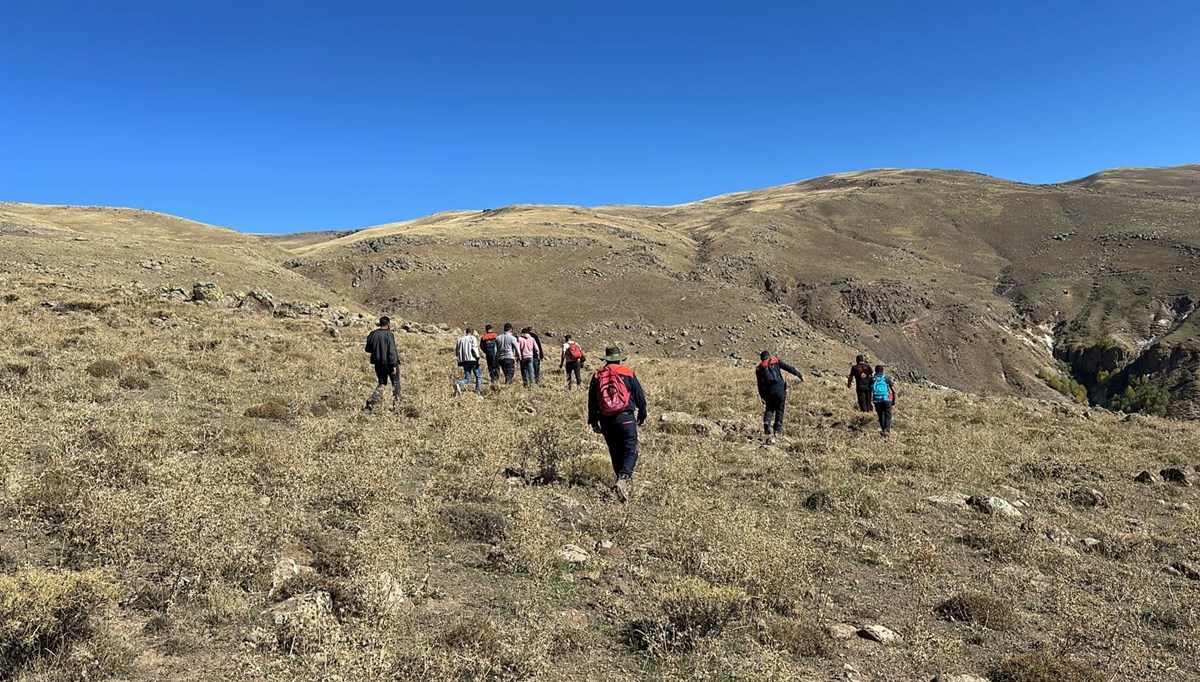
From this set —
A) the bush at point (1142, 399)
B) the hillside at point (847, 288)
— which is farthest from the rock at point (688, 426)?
the bush at point (1142, 399)

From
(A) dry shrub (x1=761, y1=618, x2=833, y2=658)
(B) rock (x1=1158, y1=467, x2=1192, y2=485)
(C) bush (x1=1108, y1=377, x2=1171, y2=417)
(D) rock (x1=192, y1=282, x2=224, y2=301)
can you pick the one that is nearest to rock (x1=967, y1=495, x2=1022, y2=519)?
(B) rock (x1=1158, y1=467, x2=1192, y2=485)

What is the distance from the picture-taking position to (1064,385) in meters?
69.9

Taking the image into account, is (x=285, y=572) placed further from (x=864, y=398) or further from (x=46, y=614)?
(x=864, y=398)

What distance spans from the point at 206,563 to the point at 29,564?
1276 mm

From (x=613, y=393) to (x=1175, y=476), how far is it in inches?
432

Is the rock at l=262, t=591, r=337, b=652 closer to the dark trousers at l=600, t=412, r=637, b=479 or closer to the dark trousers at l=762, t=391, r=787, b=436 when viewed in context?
the dark trousers at l=600, t=412, r=637, b=479

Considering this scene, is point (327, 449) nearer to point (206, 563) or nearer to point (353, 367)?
point (206, 563)

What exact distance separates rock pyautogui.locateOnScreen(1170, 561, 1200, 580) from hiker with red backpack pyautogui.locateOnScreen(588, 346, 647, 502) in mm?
6277

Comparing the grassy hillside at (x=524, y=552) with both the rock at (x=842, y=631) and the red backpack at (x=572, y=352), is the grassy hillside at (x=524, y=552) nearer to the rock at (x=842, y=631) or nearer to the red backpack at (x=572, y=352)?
the rock at (x=842, y=631)

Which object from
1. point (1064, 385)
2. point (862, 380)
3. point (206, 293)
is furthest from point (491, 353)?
point (1064, 385)

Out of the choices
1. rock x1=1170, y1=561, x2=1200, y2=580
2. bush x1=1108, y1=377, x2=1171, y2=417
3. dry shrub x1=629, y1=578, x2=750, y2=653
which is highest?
dry shrub x1=629, y1=578, x2=750, y2=653

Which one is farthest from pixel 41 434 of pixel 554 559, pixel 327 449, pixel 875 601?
pixel 875 601

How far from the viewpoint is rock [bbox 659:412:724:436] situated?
44.2 feet

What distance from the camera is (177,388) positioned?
41.6 ft
